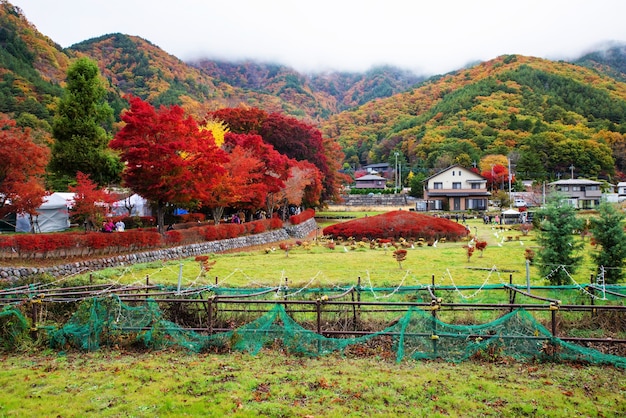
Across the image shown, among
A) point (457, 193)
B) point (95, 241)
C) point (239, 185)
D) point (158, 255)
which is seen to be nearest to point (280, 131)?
point (239, 185)

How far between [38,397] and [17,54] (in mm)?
75971

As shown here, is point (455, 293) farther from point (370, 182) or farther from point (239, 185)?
point (370, 182)

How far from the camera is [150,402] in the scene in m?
6.75

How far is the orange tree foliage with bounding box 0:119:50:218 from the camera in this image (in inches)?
789

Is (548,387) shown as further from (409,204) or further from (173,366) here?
(409,204)

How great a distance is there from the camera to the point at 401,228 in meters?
31.8

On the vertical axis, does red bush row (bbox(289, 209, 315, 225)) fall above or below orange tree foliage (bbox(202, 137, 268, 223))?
below

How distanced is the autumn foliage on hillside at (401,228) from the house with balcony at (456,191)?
28.6 meters

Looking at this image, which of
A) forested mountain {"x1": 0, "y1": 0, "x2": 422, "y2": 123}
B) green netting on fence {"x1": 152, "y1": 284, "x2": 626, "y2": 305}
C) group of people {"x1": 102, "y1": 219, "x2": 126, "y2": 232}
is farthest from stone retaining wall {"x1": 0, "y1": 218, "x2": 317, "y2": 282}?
forested mountain {"x1": 0, "y1": 0, "x2": 422, "y2": 123}

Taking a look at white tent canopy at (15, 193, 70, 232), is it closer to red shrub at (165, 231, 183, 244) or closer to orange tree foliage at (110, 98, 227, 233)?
orange tree foliage at (110, 98, 227, 233)

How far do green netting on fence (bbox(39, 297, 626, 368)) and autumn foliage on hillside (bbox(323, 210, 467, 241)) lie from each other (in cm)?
2216

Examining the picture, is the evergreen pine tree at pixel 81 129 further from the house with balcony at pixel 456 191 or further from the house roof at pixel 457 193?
the house with balcony at pixel 456 191

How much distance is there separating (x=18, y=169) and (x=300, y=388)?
19.4m

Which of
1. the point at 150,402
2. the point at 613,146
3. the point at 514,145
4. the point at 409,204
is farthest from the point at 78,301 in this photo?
Answer: the point at 613,146
